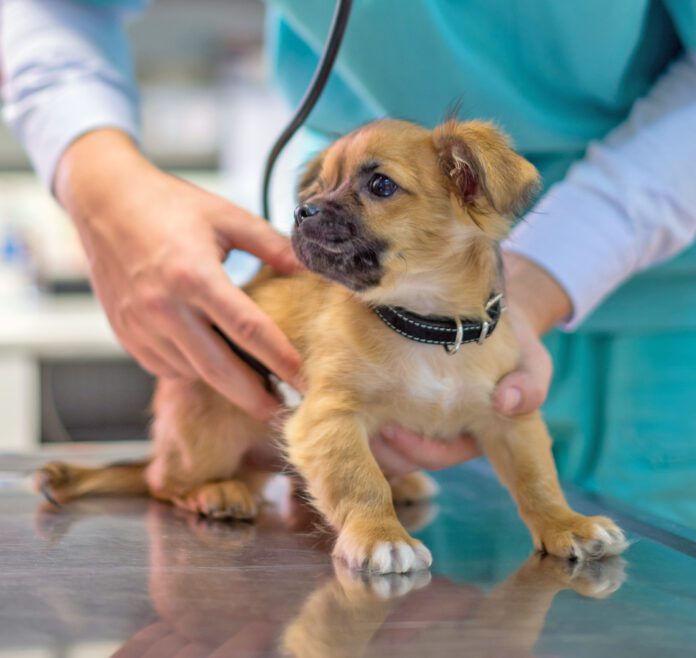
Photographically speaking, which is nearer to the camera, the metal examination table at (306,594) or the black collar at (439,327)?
the metal examination table at (306,594)

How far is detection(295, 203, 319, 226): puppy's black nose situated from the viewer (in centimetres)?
101

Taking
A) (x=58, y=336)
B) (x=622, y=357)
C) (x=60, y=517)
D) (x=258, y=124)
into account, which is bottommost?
(x=58, y=336)

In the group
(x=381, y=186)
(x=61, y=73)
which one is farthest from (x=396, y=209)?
(x=61, y=73)

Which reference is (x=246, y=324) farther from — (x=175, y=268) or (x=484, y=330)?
(x=484, y=330)

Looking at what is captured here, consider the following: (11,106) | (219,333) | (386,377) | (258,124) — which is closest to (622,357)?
(386,377)

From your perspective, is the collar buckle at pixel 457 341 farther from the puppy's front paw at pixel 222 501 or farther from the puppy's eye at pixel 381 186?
the puppy's front paw at pixel 222 501

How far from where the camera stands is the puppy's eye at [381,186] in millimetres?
1057

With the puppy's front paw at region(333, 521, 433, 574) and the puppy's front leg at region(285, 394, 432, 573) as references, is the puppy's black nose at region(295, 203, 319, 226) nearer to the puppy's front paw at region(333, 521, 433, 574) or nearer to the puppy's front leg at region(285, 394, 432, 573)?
the puppy's front leg at region(285, 394, 432, 573)

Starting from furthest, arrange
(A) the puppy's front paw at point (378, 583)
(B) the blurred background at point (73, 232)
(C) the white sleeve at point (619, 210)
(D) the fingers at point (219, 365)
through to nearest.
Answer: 1. (B) the blurred background at point (73, 232)
2. (C) the white sleeve at point (619, 210)
3. (D) the fingers at point (219, 365)
4. (A) the puppy's front paw at point (378, 583)

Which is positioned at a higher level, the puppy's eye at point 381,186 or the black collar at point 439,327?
the puppy's eye at point 381,186

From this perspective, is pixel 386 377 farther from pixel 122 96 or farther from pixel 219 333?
pixel 122 96

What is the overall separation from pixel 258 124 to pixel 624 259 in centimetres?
376

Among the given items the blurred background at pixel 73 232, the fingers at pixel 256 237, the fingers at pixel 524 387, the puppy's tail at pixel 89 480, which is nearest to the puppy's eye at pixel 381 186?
the fingers at pixel 256 237

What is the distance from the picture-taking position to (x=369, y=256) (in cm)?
104
